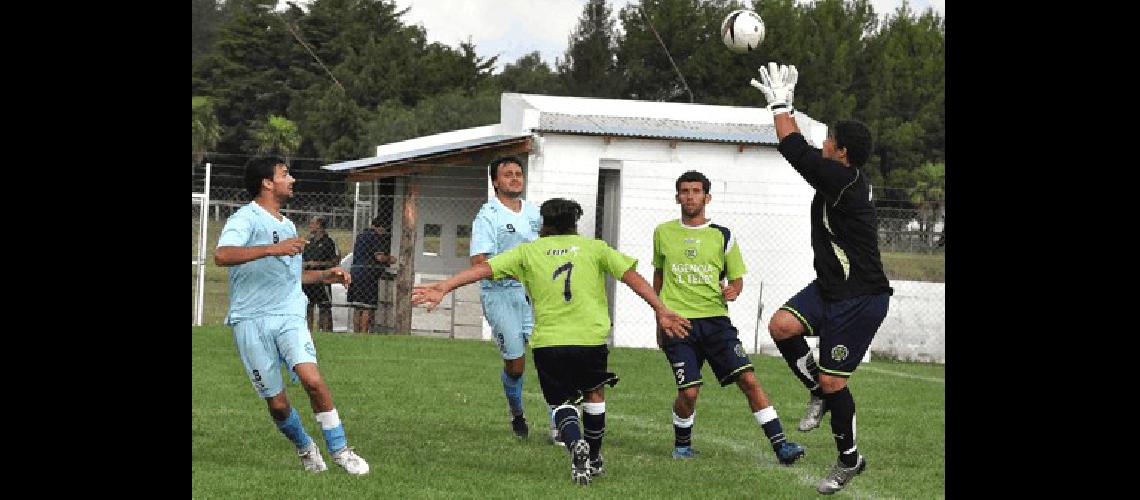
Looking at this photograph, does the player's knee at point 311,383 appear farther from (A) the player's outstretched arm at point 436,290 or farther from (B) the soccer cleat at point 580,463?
(B) the soccer cleat at point 580,463

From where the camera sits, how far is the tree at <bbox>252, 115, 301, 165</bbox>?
6506cm

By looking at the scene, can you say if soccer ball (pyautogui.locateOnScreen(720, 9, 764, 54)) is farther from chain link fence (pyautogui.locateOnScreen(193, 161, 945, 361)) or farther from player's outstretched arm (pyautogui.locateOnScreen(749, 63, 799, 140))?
chain link fence (pyautogui.locateOnScreen(193, 161, 945, 361))

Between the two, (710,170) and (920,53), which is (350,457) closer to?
(710,170)

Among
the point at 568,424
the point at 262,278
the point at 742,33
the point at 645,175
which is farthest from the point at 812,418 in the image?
the point at 645,175

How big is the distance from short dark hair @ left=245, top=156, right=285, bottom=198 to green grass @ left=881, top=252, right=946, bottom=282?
92.9 feet

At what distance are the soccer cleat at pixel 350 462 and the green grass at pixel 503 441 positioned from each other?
0.08 metres

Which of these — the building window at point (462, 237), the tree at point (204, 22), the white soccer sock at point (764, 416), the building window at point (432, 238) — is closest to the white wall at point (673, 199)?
the building window at point (462, 237)

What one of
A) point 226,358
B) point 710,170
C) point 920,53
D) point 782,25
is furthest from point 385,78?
point 226,358

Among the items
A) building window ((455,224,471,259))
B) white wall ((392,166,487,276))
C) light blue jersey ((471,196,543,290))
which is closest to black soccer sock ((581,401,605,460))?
light blue jersey ((471,196,543,290))

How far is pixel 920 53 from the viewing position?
80938mm

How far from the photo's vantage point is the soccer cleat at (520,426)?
11.0 m

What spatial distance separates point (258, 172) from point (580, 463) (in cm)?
250

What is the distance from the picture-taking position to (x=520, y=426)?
1098 cm

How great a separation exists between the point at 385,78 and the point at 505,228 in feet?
194
